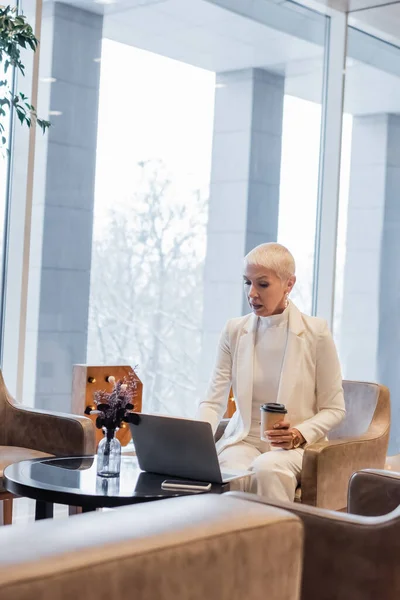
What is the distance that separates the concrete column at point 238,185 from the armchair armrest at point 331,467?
230 cm

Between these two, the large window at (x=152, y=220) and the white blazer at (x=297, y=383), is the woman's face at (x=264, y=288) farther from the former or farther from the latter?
the large window at (x=152, y=220)

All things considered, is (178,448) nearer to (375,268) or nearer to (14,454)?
(14,454)

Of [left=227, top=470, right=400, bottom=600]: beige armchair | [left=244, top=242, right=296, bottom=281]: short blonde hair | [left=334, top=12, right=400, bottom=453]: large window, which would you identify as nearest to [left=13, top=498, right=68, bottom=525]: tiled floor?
[left=244, top=242, right=296, bottom=281]: short blonde hair

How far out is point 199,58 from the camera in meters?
5.23

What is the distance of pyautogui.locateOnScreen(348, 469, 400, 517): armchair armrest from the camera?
6.82 ft

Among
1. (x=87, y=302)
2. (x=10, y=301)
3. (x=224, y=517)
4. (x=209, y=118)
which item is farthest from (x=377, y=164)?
(x=224, y=517)

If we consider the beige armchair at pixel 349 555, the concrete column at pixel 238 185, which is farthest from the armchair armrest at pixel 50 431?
the concrete column at pixel 238 185

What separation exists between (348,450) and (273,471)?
35 centimetres

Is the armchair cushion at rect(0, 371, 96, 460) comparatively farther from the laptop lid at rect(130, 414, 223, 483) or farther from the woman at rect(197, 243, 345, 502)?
the laptop lid at rect(130, 414, 223, 483)

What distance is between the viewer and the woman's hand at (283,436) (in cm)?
276

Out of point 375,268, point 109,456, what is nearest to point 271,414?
point 109,456

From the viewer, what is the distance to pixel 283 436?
279 cm

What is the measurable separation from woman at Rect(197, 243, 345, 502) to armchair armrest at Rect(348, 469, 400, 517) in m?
0.71

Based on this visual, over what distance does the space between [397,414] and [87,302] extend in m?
2.78
